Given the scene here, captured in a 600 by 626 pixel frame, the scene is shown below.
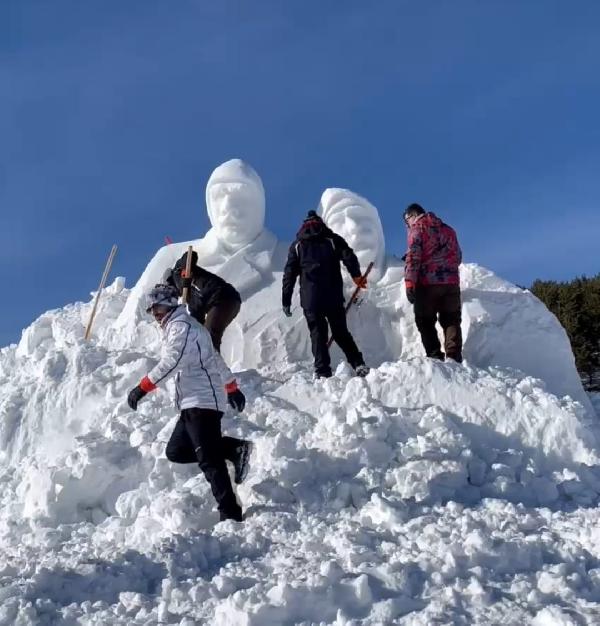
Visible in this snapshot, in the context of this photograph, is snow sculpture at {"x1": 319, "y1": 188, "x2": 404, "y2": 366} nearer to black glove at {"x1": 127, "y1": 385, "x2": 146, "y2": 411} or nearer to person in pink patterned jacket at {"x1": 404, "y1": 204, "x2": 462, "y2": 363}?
person in pink patterned jacket at {"x1": 404, "y1": 204, "x2": 462, "y2": 363}

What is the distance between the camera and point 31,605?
3.57 metres

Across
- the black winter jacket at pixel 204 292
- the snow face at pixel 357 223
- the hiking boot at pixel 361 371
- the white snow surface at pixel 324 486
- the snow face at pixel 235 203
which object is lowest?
the white snow surface at pixel 324 486

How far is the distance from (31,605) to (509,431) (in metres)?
3.61

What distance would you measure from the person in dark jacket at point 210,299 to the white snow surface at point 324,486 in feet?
1.85

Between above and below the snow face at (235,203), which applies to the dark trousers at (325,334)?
below

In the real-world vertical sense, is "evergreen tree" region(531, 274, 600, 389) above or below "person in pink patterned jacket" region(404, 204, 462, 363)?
above

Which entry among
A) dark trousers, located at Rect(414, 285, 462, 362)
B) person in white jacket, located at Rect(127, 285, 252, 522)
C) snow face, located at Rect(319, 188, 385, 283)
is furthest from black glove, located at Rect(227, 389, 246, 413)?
snow face, located at Rect(319, 188, 385, 283)

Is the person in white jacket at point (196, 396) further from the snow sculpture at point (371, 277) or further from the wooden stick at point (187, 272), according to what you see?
the snow sculpture at point (371, 277)

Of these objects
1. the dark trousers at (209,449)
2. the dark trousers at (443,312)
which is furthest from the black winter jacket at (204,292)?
the dark trousers at (209,449)

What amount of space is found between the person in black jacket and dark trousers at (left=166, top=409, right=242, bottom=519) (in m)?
1.92

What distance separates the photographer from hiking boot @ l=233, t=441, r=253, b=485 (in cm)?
496

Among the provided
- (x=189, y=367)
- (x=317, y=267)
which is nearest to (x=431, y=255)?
(x=317, y=267)

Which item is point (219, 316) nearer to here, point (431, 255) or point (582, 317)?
point (431, 255)

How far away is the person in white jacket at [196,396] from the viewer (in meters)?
4.80
